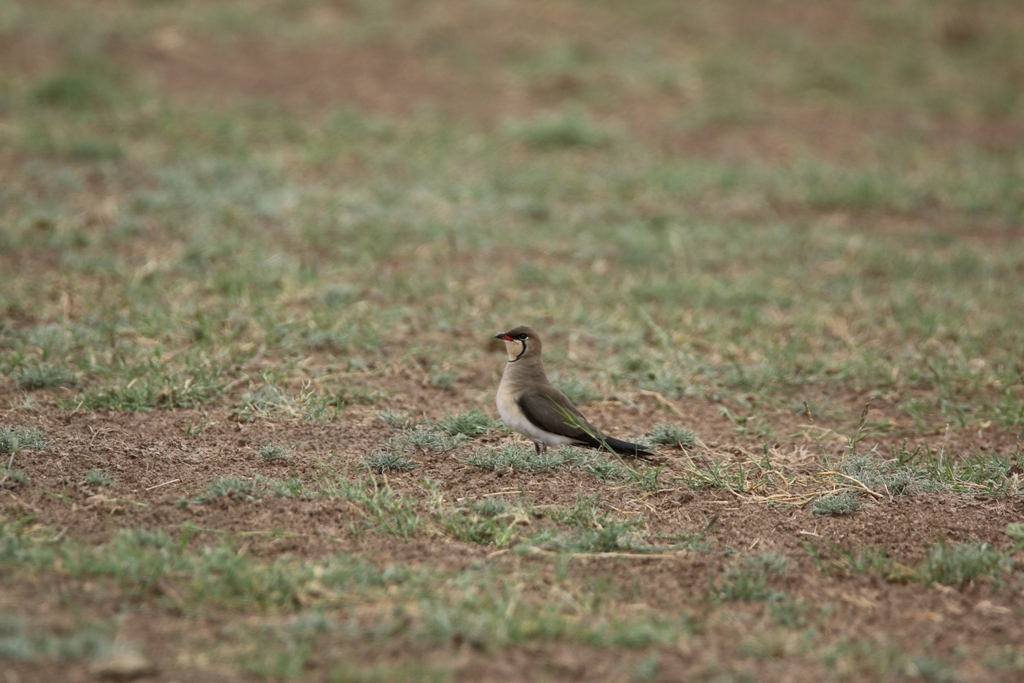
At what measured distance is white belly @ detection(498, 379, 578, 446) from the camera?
5117 mm

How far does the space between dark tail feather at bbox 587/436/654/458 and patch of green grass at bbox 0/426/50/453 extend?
250 cm

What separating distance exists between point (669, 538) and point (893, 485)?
118 centimetres

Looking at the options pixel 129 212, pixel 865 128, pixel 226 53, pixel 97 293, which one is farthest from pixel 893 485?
pixel 226 53

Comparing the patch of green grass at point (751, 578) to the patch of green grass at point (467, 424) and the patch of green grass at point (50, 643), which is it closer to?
the patch of green grass at point (467, 424)

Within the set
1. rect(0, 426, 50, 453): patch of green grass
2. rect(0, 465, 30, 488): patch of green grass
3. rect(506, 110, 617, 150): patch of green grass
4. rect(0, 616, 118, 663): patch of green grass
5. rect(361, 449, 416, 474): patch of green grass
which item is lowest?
rect(361, 449, 416, 474): patch of green grass

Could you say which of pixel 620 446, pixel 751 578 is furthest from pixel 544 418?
pixel 751 578

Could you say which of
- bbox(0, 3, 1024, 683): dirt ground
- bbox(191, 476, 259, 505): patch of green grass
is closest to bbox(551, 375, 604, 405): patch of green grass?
bbox(0, 3, 1024, 683): dirt ground

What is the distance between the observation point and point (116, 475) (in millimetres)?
4766

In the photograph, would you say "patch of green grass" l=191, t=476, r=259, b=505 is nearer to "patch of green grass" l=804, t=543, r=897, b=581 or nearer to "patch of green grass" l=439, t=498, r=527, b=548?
"patch of green grass" l=439, t=498, r=527, b=548

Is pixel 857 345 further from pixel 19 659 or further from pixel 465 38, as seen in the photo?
pixel 465 38

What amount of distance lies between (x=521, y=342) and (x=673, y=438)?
2.98 feet

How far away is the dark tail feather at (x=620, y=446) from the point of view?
5.13 m

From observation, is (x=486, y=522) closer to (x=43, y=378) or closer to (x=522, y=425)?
(x=522, y=425)

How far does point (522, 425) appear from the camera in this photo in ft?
16.8
